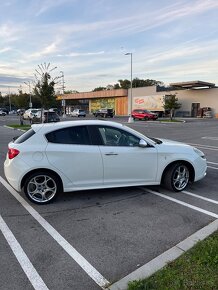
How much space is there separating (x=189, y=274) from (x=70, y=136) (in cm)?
328

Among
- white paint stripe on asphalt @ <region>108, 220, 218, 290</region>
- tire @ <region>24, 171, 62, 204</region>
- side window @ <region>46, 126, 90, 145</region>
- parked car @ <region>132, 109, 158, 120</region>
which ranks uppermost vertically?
side window @ <region>46, 126, 90, 145</region>

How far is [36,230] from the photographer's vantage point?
13.6 ft

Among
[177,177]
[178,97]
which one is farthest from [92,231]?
[178,97]

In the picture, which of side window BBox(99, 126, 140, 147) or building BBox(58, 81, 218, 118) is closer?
side window BBox(99, 126, 140, 147)

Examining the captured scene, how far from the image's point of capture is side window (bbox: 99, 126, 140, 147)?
5.45 meters

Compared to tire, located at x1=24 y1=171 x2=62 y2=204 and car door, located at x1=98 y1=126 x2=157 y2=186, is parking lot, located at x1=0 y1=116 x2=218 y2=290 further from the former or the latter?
car door, located at x1=98 y1=126 x2=157 y2=186

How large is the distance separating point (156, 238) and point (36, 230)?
1774 mm

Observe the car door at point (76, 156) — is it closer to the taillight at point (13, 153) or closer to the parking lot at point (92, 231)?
the parking lot at point (92, 231)

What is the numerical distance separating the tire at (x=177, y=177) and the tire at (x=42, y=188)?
7.31ft

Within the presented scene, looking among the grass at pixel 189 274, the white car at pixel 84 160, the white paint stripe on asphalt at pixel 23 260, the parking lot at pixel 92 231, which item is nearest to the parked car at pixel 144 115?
the parking lot at pixel 92 231

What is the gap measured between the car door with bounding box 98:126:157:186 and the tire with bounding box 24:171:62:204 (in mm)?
972

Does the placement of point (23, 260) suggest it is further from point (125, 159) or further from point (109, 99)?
point (109, 99)

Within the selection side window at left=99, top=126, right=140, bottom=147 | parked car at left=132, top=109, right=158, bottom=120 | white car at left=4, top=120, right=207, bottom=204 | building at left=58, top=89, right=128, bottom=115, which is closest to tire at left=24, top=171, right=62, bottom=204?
white car at left=4, top=120, right=207, bottom=204

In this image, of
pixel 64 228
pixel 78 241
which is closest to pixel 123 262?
pixel 78 241
